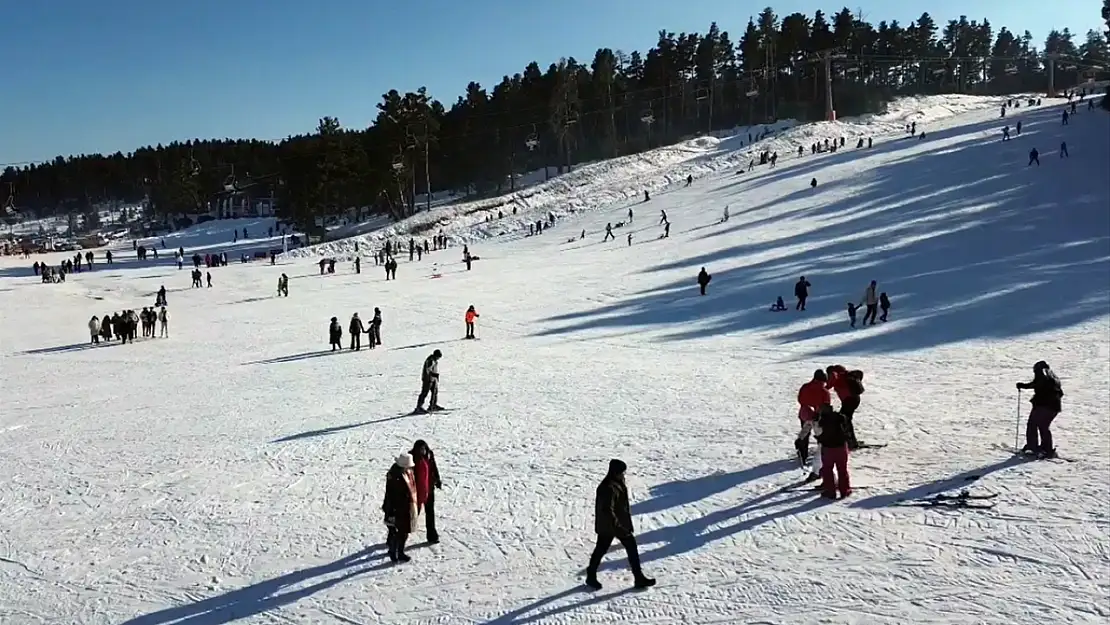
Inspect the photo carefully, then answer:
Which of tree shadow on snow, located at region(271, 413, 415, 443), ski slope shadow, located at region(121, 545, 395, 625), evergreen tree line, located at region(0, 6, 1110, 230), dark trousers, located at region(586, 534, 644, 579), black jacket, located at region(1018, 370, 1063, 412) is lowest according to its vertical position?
ski slope shadow, located at region(121, 545, 395, 625)

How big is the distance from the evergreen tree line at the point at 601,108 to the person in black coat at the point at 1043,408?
194 feet

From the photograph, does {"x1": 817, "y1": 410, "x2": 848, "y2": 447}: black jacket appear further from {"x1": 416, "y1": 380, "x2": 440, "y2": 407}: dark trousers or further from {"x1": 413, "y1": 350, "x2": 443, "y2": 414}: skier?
{"x1": 416, "y1": 380, "x2": 440, "y2": 407}: dark trousers

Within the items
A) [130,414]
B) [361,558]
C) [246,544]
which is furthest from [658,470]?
[130,414]

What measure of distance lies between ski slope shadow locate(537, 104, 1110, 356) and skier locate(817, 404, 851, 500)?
33.1ft

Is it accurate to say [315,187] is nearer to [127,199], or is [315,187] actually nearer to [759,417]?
[759,417]

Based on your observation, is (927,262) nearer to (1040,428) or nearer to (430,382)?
(1040,428)

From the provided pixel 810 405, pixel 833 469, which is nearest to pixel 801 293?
pixel 810 405

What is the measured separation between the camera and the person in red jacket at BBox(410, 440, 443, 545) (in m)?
8.68

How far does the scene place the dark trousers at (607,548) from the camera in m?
7.20

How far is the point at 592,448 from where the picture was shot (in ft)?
40.0

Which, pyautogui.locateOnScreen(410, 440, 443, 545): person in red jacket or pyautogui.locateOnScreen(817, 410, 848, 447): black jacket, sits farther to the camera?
Answer: pyautogui.locateOnScreen(817, 410, 848, 447): black jacket

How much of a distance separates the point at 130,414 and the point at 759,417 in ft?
41.2

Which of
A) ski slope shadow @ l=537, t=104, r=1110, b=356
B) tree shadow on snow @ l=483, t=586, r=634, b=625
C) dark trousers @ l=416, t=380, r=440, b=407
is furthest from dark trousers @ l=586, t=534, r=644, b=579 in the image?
ski slope shadow @ l=537, t=104, r=1110, b=356

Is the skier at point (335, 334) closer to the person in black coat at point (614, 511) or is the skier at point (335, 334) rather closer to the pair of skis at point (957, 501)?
the person in black coat at point (614, 511)
